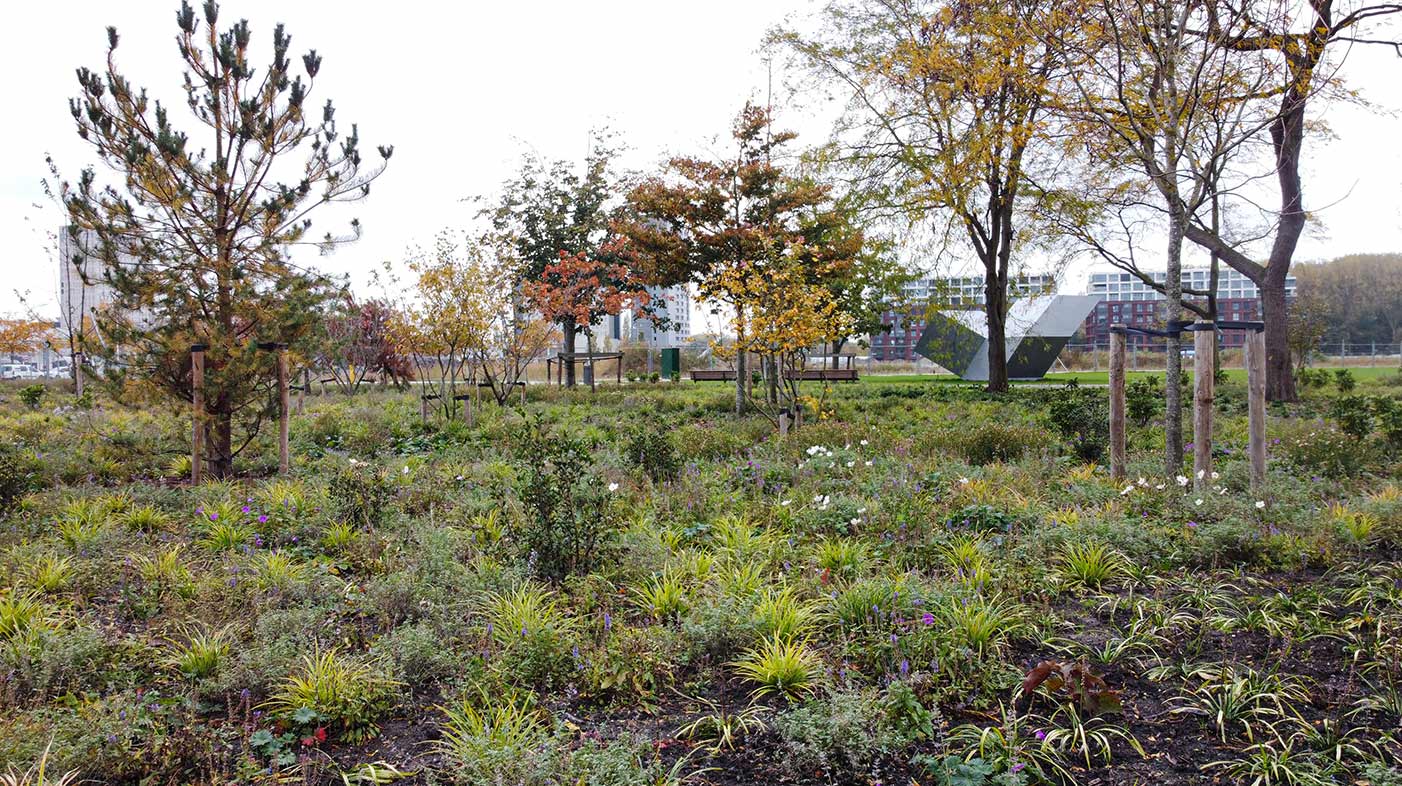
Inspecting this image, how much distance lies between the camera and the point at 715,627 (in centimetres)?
338

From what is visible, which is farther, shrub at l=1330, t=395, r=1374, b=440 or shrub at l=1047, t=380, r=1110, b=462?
shrub at l=1047, t=380, r=1110, b=462

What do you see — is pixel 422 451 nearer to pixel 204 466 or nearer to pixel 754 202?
pixel 204 466

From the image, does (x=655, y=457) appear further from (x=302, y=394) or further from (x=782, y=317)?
(x=302, y=394)

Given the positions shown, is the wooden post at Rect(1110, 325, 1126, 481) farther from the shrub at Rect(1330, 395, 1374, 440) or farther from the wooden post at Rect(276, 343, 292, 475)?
the wooden post at Rect(276, 343, 292, 475)

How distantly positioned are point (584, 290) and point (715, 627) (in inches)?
675

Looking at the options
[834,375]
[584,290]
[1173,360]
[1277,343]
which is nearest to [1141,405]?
[1173,360]

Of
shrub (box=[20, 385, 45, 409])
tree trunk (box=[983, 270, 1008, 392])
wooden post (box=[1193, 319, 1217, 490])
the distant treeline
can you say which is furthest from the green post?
the distant treeline

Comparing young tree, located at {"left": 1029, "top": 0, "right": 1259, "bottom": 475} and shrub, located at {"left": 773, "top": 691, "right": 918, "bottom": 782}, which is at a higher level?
young tree, located at {"left": 1029, "top": 0, "right": 1259, "bottom": 475}

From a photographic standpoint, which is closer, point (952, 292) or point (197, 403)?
point (197, 403)

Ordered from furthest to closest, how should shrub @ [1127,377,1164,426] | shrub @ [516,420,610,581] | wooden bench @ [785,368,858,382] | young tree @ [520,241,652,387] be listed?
wooden bench @ [785,368,858,382] → young tree @ [520,241,652,387] → shrub @ [1127,377,1164,426] → shrub @ [516,420,610,581]

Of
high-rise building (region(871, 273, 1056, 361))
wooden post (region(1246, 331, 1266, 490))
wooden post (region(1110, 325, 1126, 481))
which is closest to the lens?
wooden post (region(1246, 331, 1266, 490))

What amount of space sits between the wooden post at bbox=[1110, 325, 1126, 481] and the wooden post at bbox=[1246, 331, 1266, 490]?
2.78 ft

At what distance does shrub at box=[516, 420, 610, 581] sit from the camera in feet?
14.4

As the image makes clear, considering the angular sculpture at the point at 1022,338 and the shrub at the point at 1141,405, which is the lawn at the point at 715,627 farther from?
the angular sculpture at the point at 1022,338
